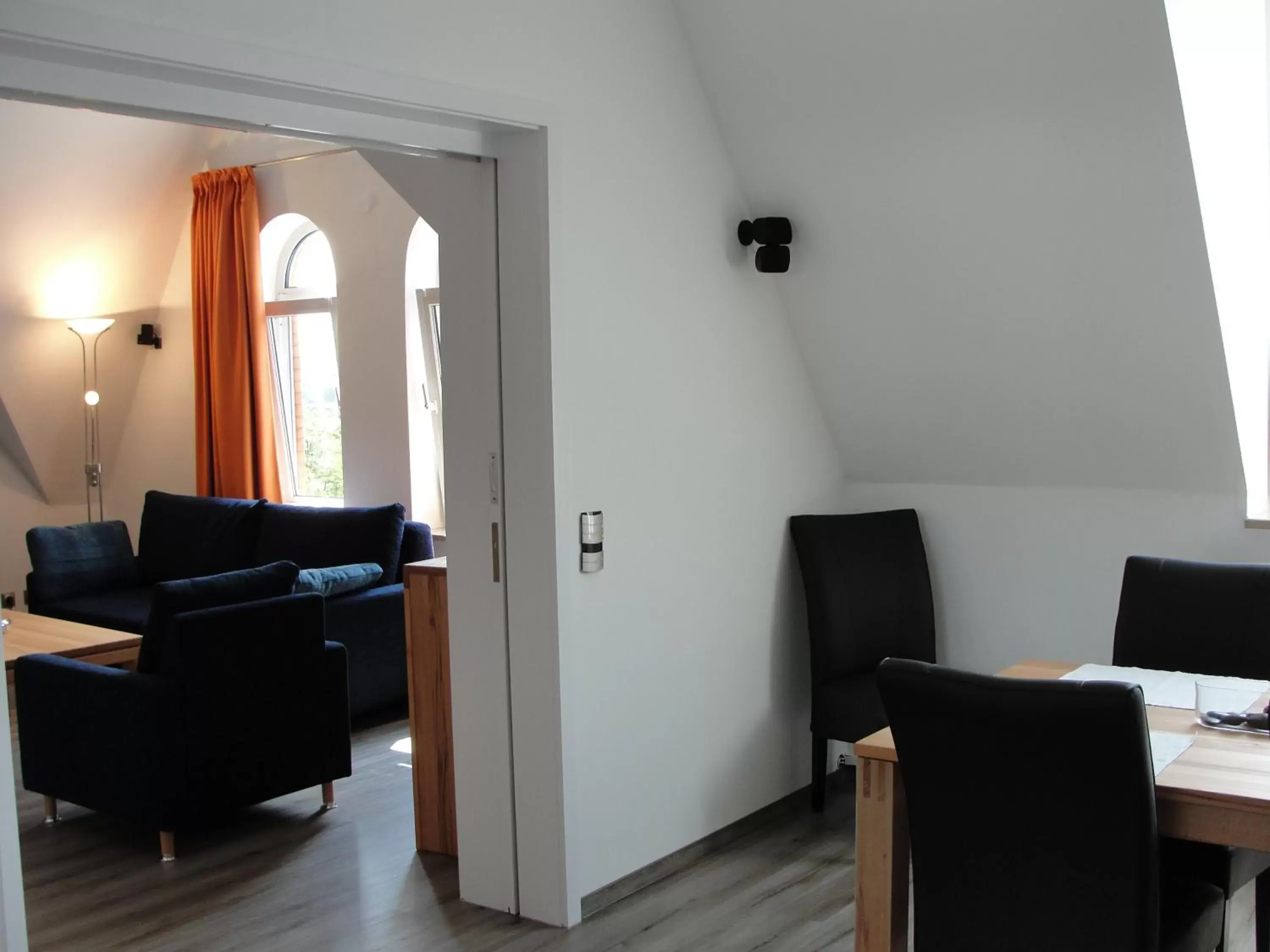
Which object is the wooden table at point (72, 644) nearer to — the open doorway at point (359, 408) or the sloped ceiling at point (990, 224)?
the open doorway at point (359, 408)

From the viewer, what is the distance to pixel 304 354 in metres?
7.40

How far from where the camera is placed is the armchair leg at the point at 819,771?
4152 millimetres

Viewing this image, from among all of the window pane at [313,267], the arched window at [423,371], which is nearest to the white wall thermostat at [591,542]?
the arched window at [423,371]

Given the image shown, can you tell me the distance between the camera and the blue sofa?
5289 millimetres

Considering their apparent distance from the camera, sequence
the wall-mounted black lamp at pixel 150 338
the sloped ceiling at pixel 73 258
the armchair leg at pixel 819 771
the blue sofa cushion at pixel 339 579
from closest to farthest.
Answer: the armchair leg at pixel 819 771
the blue sofa cushion at pixel 339 579
the sloped ceiling at pixel 73 258
the wall-mounted black lamp at pixel 150 338

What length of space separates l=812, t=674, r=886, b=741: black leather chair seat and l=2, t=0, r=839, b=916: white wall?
182 mm

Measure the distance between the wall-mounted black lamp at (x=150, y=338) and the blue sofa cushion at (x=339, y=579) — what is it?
291cm

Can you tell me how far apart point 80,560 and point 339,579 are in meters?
2.11

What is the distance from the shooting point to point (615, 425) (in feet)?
11.3

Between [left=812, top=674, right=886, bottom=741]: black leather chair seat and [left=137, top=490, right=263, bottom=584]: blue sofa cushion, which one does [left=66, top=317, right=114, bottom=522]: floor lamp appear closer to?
[left=137, top=490, right=263, bottom=584]: blue sofa cushion

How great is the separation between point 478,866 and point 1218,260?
8.52 feet

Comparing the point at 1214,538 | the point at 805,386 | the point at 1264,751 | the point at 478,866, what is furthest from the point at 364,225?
the point at 1264,751

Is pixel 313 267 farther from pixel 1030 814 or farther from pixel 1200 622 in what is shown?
pixel 1030 814

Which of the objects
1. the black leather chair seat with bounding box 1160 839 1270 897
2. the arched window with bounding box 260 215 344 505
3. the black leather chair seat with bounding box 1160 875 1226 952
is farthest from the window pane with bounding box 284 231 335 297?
the black leather chair seat with bounding box 1160 875 1226 952
